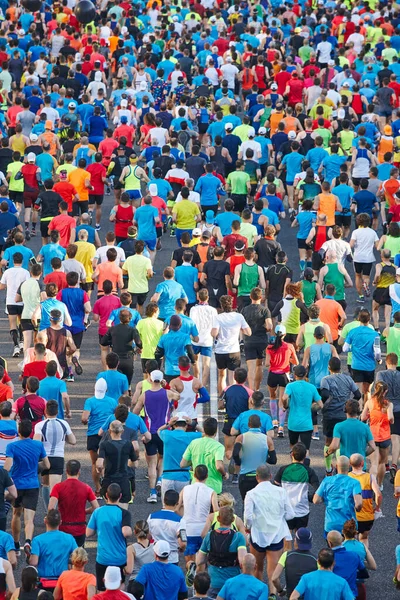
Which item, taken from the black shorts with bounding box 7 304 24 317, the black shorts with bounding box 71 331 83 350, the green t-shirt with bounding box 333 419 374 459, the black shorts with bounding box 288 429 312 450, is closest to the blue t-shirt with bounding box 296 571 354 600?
the green t-shirt with bounding box 333 419 374 459

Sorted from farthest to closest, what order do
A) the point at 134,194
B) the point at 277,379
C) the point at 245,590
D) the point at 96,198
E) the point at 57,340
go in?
the point at 96,198, the point at 134,194, the point at 57,340, the point at 277,379, the point at 245,590

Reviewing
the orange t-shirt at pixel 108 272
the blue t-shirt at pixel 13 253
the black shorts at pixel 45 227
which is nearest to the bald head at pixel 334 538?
the orange t-shirt at pixel 108 272

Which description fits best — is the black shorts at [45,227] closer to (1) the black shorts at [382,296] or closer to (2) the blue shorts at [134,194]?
(2) the blue shorts at [134,194]

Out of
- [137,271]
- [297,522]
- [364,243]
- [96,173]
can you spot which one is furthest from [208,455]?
[96,173]

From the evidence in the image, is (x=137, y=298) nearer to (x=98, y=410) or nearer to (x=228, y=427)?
(x=228, y=427)

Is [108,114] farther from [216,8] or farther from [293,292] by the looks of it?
[293,292]

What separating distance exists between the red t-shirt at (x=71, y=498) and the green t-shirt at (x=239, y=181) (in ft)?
37.9

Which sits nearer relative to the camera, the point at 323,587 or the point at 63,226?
the point at 323,587

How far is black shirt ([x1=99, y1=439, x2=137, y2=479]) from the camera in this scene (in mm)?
14859

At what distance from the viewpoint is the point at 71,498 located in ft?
46.5

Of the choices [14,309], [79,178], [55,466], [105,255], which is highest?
[79,178]

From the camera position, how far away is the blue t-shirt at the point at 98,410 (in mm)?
15930

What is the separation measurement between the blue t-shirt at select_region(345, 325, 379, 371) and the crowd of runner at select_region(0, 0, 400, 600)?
0.09 ft

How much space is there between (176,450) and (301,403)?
1.88m
